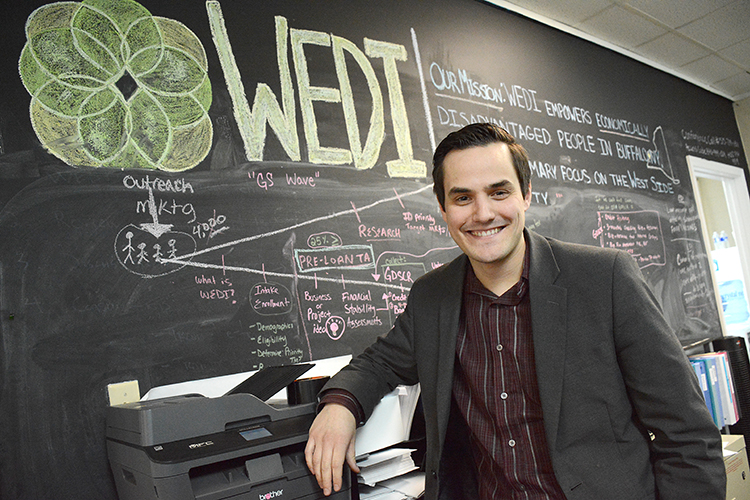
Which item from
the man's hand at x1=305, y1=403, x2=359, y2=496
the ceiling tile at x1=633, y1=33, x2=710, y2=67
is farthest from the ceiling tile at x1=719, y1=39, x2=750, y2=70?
the man's hand at x1=305, y1=403, x2=359, y2=496

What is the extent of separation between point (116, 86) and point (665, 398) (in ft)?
6.38

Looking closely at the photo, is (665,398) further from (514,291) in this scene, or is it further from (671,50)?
(671,50)

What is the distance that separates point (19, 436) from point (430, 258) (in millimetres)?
1787

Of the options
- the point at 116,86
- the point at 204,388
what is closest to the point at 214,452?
the point at 204,388

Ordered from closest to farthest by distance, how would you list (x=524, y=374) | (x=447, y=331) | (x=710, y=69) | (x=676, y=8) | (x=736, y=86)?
(x=524, y=374)
(x=447, y=331)
(x=676, y=8)
(x=710, y=69)
(x=736, y=86)

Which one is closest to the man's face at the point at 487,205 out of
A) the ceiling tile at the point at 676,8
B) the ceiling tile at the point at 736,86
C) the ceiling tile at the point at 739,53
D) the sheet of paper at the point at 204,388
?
the sheet of paper at the point at 204,388

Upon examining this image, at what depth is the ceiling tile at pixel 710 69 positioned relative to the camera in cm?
461

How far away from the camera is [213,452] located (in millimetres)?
1159

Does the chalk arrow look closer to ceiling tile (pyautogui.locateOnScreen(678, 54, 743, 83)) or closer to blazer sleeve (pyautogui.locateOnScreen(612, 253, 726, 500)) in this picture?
blazer sleeve (pyautogui.locateOnScreen(612, 253, 726, 500))

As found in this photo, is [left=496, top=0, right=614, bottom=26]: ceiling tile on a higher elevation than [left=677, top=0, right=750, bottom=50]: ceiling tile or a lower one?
higher

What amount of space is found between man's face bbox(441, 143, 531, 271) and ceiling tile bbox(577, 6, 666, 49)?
114 inches

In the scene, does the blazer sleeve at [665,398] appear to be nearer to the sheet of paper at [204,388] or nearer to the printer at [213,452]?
the printer at [213,452]

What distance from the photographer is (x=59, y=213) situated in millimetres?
1724

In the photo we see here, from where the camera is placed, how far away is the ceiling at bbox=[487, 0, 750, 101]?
3604 mm
